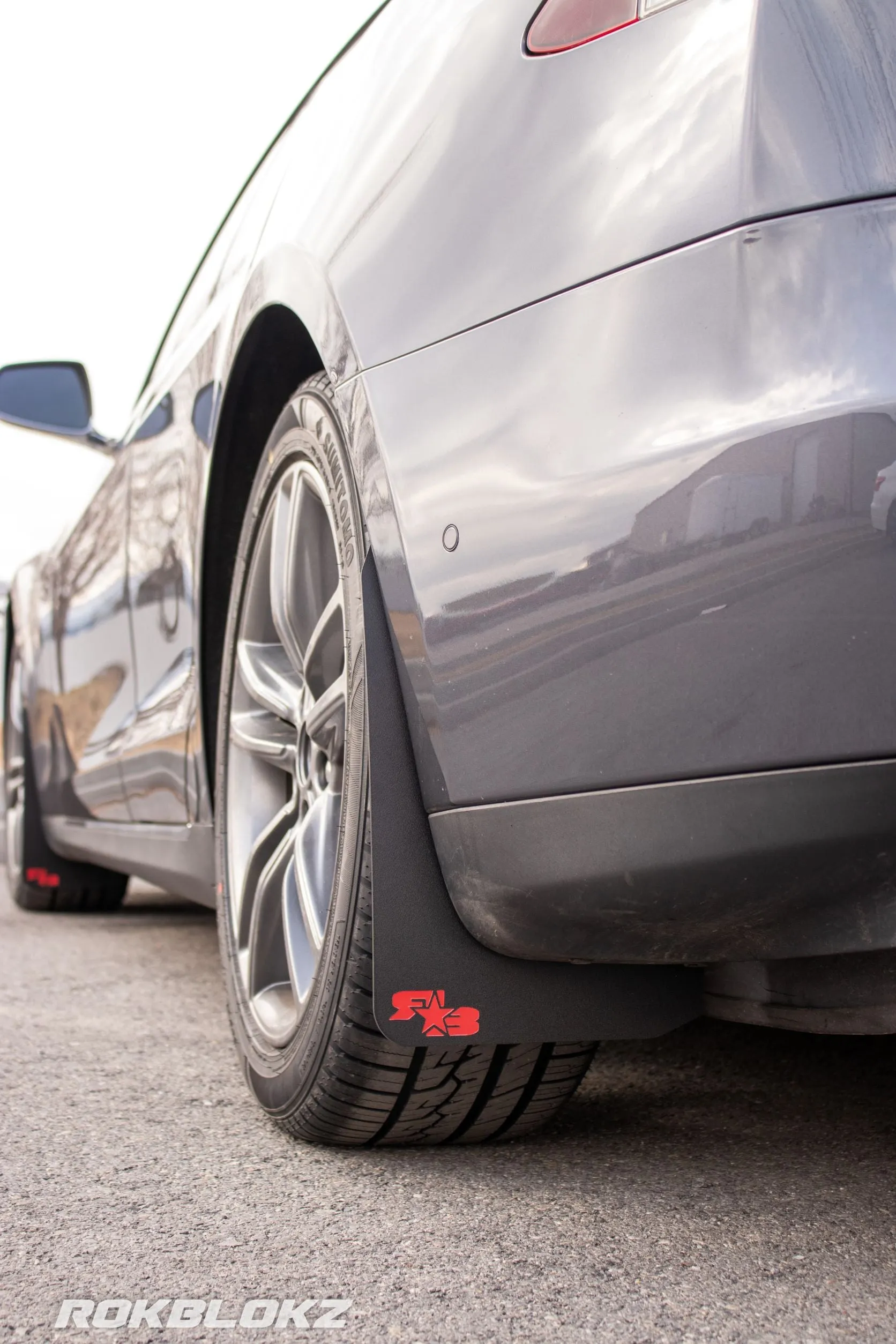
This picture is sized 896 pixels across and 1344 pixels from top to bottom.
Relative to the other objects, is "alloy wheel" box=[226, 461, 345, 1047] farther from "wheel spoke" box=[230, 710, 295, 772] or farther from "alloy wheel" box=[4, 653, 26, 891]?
"alloy wheel" box=[4, 653, 26, 891]

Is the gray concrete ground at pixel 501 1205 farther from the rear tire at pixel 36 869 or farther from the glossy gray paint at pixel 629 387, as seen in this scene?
the rear tire at pixel 36 869

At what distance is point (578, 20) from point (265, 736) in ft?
3.52

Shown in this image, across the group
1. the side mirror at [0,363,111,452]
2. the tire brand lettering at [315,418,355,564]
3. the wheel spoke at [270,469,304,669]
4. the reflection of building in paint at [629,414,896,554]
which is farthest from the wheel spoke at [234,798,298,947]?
the side mirror at [0,363,111,452]

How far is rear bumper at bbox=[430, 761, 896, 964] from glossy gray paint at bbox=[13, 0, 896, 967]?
0.03 metres

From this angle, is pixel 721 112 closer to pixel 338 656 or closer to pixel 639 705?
pixel 639 705

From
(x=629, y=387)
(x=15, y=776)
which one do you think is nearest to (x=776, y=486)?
(x=629, y=387)

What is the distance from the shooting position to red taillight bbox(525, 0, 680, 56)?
113 centimetres

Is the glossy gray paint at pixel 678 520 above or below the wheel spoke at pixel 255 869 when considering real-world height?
above

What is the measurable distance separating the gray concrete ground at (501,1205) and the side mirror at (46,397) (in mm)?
1714

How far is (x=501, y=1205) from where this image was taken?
4.33ft

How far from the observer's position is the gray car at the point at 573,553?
0.98 meters

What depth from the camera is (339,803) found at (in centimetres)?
159

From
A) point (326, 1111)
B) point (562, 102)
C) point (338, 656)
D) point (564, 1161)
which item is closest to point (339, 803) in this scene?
point (338, 656)

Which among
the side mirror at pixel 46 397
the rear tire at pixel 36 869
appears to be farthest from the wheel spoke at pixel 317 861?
the rear tire at pixel 36 869
